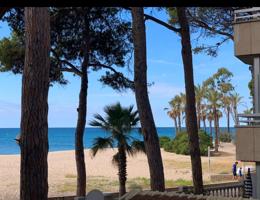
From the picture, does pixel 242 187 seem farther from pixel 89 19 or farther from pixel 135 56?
pixel 89 19

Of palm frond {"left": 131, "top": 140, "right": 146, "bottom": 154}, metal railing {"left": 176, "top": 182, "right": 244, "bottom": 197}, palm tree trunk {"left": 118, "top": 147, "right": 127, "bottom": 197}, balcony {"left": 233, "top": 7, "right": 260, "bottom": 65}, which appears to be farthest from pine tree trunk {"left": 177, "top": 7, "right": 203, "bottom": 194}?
balcony {"left": 233, "top": 7, "right": 260, "bottom": 65}

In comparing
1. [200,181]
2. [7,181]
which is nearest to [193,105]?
[200,181]

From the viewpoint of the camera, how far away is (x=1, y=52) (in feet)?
64.0

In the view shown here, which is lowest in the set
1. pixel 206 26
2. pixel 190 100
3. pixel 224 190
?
pixel 224 190

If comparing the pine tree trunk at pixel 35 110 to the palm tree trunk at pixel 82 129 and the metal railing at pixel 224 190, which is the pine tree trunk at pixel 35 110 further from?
the palm tree trunk at pixel 82 129

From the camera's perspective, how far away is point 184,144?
61.4 meters

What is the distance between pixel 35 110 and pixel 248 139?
5942 millimetres

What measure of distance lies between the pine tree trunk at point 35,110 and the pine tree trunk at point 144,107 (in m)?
5.49

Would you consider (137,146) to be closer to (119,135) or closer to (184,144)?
(119,135)

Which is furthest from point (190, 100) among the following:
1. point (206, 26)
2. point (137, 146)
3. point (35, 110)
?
point (35, 110)

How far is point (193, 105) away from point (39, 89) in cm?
847

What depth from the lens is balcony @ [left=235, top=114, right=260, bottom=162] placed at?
444 inches

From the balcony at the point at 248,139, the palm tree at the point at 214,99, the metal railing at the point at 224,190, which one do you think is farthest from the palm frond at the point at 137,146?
the palm tree at the point at 214,99

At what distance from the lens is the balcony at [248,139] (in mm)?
11273
